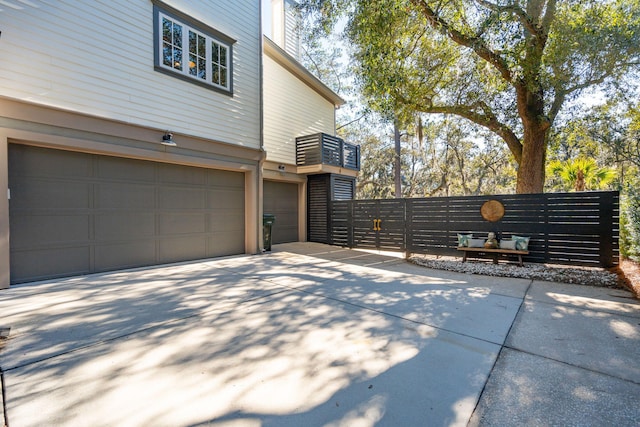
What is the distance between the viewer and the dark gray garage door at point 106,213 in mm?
5047

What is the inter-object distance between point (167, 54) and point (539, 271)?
8925 mm

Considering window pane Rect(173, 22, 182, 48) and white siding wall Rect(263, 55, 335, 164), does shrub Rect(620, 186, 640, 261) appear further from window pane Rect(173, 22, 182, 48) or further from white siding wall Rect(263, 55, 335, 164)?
window pane Rect(173, 22, 182, 48)

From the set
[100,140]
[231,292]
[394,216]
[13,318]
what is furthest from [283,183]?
[13,318]

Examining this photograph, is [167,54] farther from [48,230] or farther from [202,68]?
[48,230]

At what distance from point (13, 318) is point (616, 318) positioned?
22.8ft

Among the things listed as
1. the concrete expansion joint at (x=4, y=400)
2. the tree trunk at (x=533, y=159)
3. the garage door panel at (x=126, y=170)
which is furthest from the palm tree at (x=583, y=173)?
the concrete expansion joint at (x=4, y=400)

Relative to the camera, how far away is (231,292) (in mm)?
4699

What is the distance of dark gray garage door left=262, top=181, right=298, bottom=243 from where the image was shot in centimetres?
1057

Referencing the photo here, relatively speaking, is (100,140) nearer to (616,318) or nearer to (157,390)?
(157,390)

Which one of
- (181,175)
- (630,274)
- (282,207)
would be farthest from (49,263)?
(630,274)

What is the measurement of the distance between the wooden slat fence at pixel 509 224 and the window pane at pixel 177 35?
630 centimetres

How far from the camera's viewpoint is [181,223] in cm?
711

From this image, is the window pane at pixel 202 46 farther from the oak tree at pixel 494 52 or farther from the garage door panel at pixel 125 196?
the garage door panel at pixel 125 196

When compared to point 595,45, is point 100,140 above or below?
below
